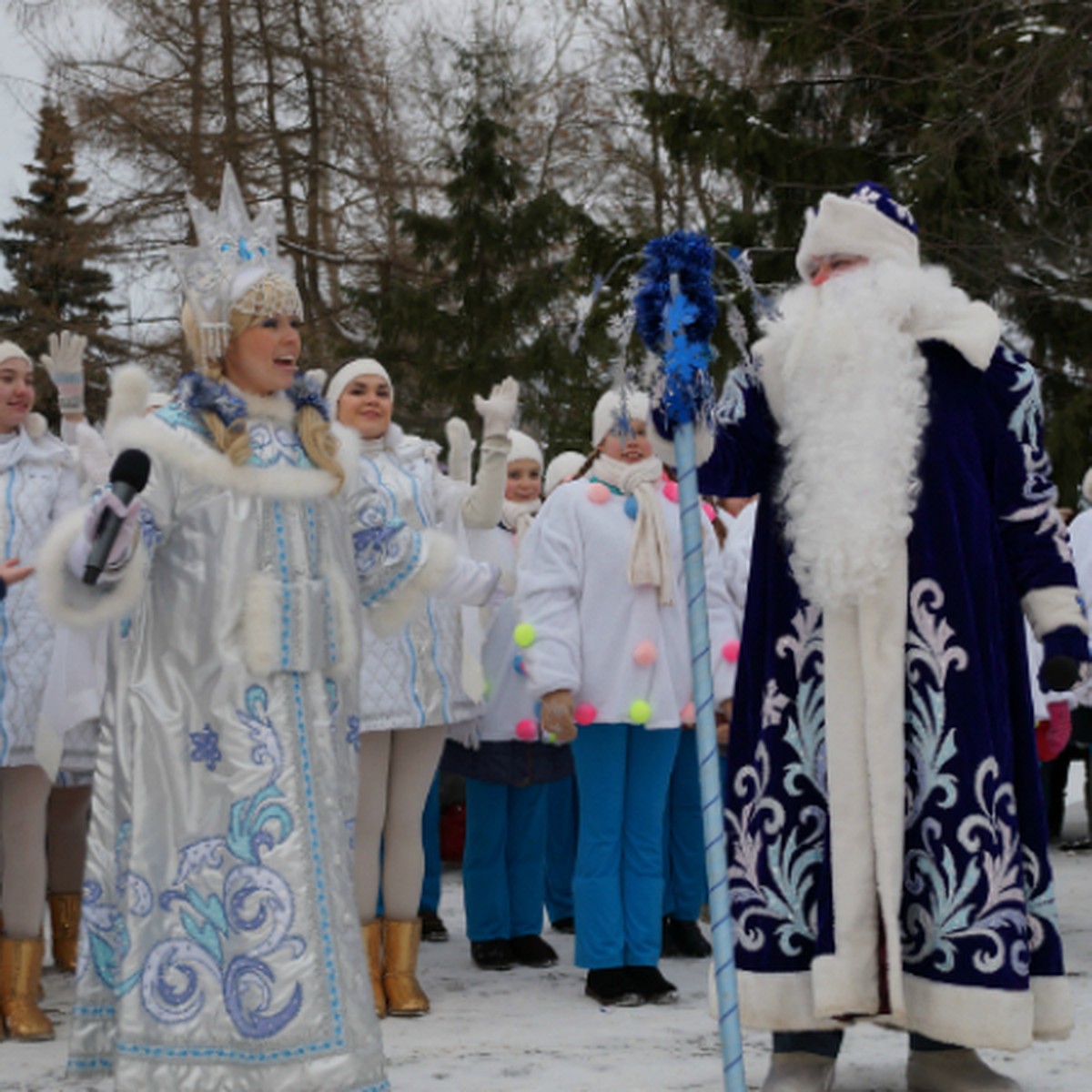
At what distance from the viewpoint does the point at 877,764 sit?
4266 mm

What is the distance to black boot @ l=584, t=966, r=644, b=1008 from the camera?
232 inches

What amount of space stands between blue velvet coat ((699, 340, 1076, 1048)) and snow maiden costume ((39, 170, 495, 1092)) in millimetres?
1028

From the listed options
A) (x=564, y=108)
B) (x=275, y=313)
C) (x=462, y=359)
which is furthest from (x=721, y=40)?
(x=275, y=313)

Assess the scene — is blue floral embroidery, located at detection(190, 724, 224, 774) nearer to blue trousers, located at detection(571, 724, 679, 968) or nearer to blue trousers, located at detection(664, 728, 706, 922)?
blue trousers, located at detection(571, 724, 679, 968)

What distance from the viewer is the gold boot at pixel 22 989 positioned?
5.50 m

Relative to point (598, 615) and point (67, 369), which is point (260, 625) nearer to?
point (598, 615)

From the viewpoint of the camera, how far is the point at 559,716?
5918 millimetres

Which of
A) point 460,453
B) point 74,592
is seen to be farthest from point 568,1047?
point 460,453

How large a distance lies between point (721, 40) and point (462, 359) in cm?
656

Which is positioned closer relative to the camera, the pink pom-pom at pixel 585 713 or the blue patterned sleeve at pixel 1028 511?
the blue patterned sleeve at pixel 1028 511

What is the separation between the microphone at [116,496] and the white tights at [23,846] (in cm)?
196

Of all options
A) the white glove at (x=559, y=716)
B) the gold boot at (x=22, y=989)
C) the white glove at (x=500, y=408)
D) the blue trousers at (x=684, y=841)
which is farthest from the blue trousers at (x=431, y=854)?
the gold boot at (x=22, y=989)

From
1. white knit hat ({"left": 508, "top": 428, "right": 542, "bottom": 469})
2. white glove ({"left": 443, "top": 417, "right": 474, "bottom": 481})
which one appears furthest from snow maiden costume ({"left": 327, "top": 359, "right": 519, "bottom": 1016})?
white knit hat ({"left": 508, "top": 428, "right": 542, "bottom": 469})

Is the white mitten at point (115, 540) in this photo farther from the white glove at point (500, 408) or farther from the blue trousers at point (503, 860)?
the blue trousers at point (503, 860)
